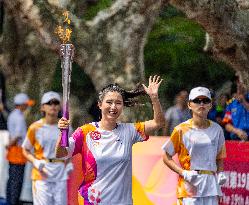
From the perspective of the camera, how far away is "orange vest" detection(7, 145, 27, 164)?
12.6 m

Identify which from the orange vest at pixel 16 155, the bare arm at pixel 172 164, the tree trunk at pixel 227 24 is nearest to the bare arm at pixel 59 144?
the bare arm at pixel 172 164

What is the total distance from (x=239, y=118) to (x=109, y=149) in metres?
4.54

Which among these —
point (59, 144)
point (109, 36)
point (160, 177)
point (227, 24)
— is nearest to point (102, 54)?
point (109, 36)

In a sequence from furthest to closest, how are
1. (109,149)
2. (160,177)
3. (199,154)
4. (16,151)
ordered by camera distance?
(16,151)
(160,177)
(199,154)
(109,149)

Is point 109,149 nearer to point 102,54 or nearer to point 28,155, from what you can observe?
point 28,155

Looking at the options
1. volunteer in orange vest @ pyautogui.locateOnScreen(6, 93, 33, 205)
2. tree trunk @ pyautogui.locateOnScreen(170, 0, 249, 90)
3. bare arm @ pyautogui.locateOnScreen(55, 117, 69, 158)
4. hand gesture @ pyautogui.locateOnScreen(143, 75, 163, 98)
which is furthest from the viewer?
tree trunk @ pyautogui.locateOnScreen(170, 0, 249, 90)

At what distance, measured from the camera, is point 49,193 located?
10.8 m

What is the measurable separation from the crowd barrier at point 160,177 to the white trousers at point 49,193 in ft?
1.80

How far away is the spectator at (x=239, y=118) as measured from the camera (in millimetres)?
12038

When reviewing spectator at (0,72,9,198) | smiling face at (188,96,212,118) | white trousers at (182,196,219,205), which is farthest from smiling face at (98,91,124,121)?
spectator at (0,72,9,198)

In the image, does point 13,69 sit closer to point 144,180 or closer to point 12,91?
point 12,91

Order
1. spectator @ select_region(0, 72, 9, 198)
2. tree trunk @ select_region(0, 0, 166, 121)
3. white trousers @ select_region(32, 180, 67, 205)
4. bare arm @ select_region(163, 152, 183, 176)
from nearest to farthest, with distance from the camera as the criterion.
Result: bare arm @ select_region(163, 152, 183, 176) < white trousers @ select_region(32, 180, 67, 205) < spectator @ select_region(0, 72, 9, 198) < tree trunk @ select_region(0, 0, 166, 121)

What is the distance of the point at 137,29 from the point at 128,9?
0.32 metres

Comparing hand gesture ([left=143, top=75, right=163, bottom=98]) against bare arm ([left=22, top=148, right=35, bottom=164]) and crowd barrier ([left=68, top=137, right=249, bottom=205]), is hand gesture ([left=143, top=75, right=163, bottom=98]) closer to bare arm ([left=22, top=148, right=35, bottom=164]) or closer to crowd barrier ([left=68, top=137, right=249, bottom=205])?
bare arm ([left=22, top=148, right=35, bottom=164])
